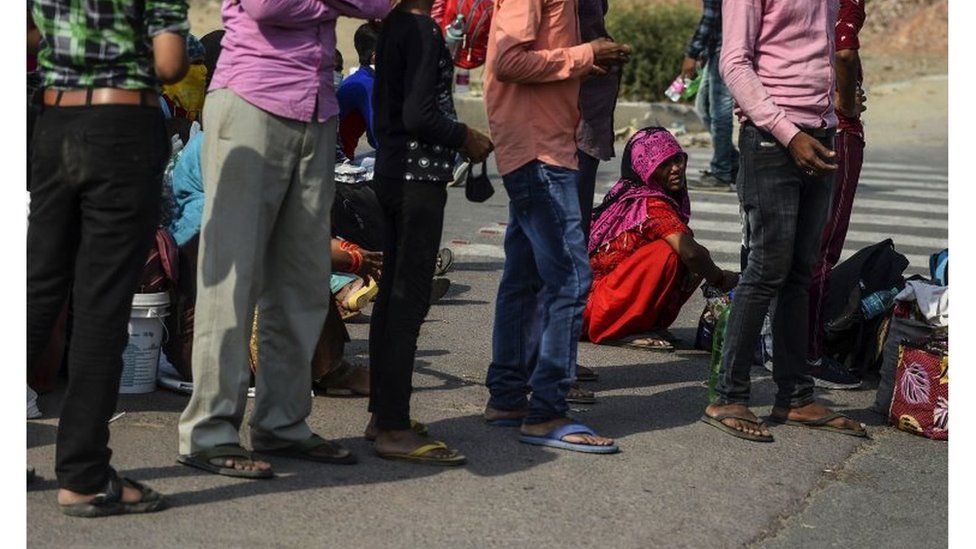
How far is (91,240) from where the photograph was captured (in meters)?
4.71

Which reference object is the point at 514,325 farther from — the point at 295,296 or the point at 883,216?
the point at 883,216

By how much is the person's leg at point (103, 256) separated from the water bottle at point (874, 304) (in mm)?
3700

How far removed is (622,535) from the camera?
5023 mm

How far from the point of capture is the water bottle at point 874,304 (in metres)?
7.38

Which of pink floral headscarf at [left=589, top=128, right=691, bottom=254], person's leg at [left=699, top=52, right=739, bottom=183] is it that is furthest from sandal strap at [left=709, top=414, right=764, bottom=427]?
person's leg at [left=699, top=52, right=739, bottom=183]

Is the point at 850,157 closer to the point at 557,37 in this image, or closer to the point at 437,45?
the point at 557,37

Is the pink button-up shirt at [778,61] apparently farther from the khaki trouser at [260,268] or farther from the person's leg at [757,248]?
the khaki trouser at [260,268]

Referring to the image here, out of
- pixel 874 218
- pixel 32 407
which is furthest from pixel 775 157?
pixel 874 218

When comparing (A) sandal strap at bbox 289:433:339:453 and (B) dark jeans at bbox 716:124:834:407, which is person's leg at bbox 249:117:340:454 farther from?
(B) dark jeans at bbox 716:124:834:407

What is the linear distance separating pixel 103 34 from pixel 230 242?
0.80m

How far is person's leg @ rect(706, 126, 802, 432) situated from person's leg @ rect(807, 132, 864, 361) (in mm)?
885

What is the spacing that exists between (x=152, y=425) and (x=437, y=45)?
1.71 metres

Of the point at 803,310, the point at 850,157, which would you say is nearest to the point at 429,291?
the point at 803,310

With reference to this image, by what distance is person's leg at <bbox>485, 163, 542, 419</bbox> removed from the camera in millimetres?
6172
